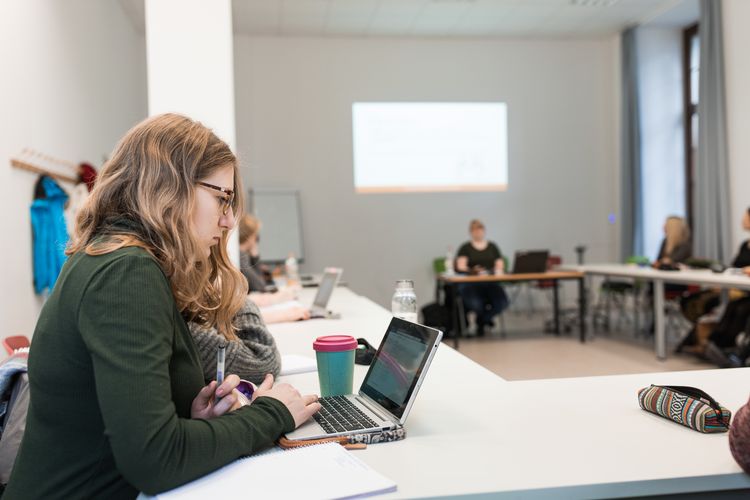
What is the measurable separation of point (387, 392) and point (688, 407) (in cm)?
54

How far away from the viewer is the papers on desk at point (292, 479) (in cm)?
89

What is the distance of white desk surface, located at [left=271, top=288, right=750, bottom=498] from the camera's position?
0.93 metres

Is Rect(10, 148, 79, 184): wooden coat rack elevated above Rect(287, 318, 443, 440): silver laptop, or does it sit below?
above

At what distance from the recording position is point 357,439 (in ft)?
3.63

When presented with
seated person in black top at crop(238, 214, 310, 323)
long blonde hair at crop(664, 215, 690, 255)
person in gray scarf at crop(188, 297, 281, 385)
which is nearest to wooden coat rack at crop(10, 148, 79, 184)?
seated person in black top at crop(238, 214, 310, 323)

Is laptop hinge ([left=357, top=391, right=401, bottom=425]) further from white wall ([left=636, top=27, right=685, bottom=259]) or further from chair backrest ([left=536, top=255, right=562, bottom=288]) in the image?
white wall ([left=636, top=27, right=685, bottom=259])

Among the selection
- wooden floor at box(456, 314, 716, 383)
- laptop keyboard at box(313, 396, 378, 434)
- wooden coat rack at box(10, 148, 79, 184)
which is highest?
wooden coat rack at box(10, 148, 79, 184)

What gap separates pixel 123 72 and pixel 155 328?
21.7 feet

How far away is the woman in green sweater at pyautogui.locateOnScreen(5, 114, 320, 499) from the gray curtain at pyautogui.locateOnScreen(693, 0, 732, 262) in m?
6.29

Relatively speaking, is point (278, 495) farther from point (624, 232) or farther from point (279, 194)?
point (624, 232)

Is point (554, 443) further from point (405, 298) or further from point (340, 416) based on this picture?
point (405, 298)

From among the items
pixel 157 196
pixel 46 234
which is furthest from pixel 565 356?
pixel 157 196

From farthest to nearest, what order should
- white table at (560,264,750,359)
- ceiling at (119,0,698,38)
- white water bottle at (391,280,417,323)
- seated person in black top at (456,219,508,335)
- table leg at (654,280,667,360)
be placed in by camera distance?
ceiling at (119,0,698,38) → seated person in black top at (456,219,508,335) → table leg at (654,280,667,360) → white table at (560,264,750,359) → white water bottle at (391,280,417,323)

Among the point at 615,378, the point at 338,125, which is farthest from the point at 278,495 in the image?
the point at 338,125
